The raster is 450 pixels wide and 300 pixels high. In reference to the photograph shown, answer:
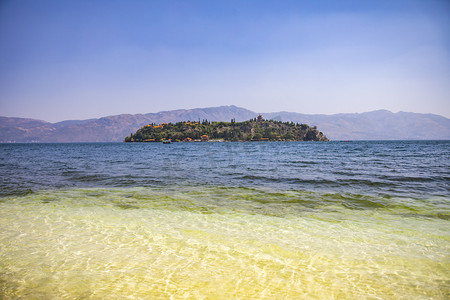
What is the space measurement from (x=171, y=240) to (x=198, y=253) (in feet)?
3.93

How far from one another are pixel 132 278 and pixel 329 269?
4104 mm

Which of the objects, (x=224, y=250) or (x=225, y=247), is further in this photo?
(x=225, y=247)

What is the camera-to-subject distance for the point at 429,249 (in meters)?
6.00

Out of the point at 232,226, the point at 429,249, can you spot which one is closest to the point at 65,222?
the point at 232,226

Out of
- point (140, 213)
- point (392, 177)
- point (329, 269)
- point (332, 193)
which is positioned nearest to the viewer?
point (329, 269)

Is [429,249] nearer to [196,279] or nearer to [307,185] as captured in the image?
[196,279]

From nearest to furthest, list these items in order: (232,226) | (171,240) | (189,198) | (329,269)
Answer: (329,269)
(171,240)
(232,226)
(189,198)

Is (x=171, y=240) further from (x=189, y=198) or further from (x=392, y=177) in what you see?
(x=392, y=177)

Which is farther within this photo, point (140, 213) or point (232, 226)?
point (140, 213)

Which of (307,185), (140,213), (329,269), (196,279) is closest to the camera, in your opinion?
(196,279)

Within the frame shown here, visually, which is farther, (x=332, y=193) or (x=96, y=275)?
(x=332, y=193)

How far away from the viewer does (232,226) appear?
7754mm

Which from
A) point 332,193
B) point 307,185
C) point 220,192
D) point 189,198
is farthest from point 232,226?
point 307,185

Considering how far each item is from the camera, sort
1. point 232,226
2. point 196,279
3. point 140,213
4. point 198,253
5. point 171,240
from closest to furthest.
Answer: point 196,279 < point 198,253 < point 171,240 < point 232,226 < point 140,213
